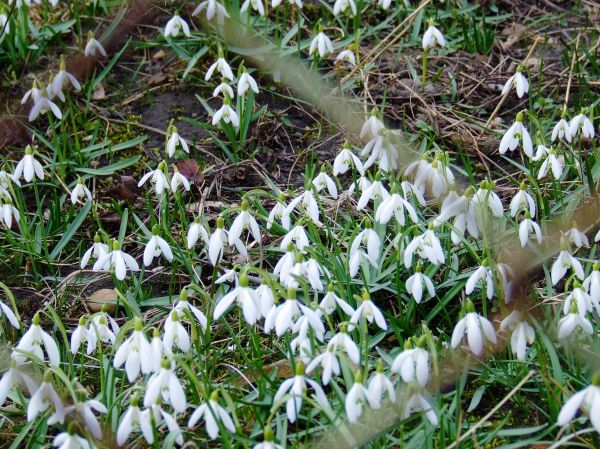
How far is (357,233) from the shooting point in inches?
116

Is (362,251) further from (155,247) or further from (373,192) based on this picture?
(155,247)

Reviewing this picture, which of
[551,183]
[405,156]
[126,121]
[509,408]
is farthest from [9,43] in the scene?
[509,408]

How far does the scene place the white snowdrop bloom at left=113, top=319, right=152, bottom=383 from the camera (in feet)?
7.35

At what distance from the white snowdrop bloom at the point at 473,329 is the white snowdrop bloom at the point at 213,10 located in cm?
200

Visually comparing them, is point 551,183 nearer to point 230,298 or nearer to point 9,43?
point 230,298

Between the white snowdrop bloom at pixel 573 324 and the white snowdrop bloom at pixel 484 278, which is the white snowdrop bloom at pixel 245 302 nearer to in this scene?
the white snowdrop bloom at pixel 484 278

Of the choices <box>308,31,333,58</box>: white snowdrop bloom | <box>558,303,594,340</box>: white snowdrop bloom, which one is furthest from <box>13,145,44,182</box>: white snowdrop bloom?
<box>558,303,594,340</box>: white snowdrop bloom

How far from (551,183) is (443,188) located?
25.2 inches

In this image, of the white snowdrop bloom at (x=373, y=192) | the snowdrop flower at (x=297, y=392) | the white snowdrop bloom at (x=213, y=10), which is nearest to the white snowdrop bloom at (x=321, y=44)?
the white snowdrop bloom at (x=213, y=10)

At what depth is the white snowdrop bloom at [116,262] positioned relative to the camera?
2.70 meters

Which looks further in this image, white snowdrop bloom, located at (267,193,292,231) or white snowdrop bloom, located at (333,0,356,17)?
white snowdrop bloom, located at (333,0,356,17)

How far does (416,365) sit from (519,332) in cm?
36

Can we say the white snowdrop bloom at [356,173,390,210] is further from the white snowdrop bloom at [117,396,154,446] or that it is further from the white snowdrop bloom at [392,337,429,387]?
the white snowdrop bloom at [117,396,154,446]

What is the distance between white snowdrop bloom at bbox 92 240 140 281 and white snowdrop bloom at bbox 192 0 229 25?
4.59 feet
